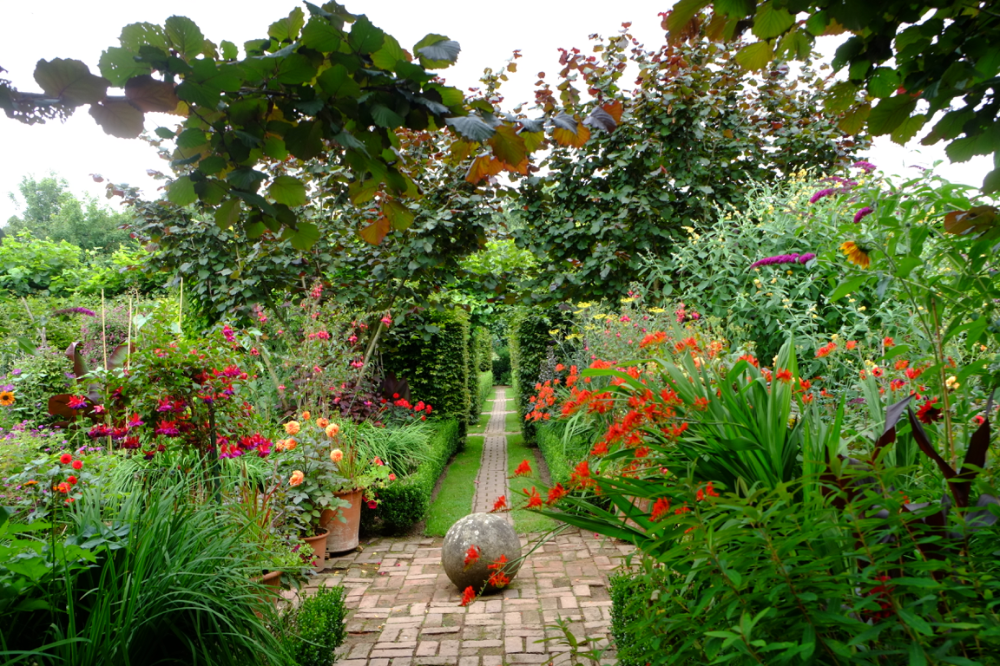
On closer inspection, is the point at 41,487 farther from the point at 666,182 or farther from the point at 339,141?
the point at 666,182

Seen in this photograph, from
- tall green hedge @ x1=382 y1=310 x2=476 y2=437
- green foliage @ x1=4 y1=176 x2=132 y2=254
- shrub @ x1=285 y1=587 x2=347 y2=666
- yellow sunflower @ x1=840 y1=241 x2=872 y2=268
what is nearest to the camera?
yellow sunflower @ x1=840 y1=241 x2=872 y2=268

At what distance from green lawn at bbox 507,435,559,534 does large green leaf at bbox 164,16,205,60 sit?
1.37 meters

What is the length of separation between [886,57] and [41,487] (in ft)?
12.1

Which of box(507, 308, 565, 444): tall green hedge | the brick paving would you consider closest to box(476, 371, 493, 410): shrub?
box(507, 308, 565, 444): tall green hedge

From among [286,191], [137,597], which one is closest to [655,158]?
[286,191]

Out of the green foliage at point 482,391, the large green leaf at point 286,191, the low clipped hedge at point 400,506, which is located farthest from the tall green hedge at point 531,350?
the large green leaf at point 286,191

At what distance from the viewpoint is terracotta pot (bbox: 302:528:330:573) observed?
457 centimetres

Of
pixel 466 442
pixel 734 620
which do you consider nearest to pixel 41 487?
pixel 734 620

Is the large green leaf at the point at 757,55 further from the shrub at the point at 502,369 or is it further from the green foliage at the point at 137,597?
the shrub at the point at 502,369

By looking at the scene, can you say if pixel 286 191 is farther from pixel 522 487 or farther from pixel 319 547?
pixel 522 487

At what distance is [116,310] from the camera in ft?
34.4

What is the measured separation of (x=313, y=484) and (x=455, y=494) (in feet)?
8.62

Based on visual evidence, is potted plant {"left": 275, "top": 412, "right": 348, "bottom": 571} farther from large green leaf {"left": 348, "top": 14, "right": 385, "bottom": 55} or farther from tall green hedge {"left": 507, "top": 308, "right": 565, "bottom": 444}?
tall green hedge {"left": 507, "top": 308, "right": 565, "bottom": 444}

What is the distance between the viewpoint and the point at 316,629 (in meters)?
2.67
